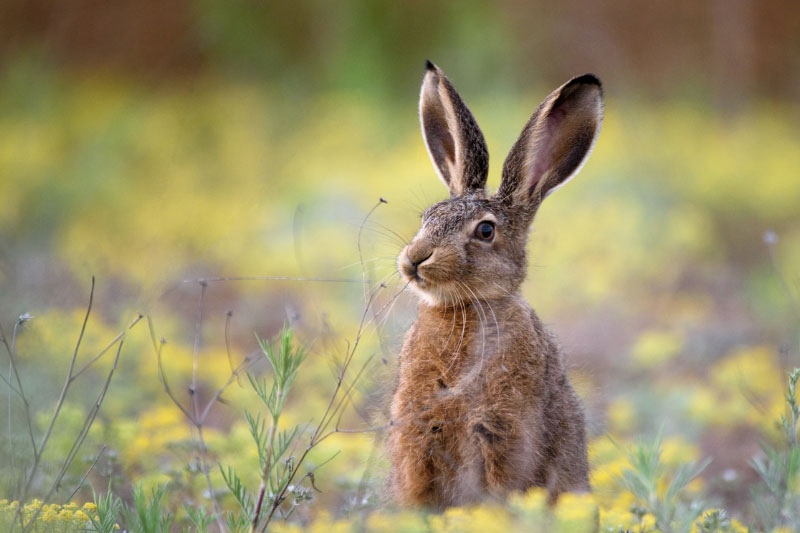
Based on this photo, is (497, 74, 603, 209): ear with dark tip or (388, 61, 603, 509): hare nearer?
(388, 61, 603, 509): hare

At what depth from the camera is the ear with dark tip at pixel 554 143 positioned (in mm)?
3711

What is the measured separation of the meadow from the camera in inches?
127

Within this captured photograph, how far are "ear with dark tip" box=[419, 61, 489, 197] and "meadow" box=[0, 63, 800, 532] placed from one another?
0.47 metres

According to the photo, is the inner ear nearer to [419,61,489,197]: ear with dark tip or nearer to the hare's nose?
[419,61,489,197]: ear with dark tip

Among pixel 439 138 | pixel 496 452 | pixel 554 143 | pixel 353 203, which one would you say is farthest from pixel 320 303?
pixel 496 452

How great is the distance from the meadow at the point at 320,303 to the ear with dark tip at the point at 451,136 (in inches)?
18.5

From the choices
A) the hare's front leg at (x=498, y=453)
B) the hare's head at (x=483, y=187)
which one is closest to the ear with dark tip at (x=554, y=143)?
the hare's head at (x=483, y=187)

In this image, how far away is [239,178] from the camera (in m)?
9.32

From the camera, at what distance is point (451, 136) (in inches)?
159

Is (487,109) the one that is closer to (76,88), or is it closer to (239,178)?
(239,178)

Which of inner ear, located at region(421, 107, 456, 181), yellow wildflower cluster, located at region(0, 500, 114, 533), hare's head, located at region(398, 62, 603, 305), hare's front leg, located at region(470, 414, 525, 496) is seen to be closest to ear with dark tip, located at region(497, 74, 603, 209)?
hare's head, located at region(398, 62, 603, 305)

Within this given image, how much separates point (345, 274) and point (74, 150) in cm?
371

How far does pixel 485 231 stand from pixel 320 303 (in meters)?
2.84

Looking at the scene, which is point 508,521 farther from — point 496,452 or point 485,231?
point 485,231
